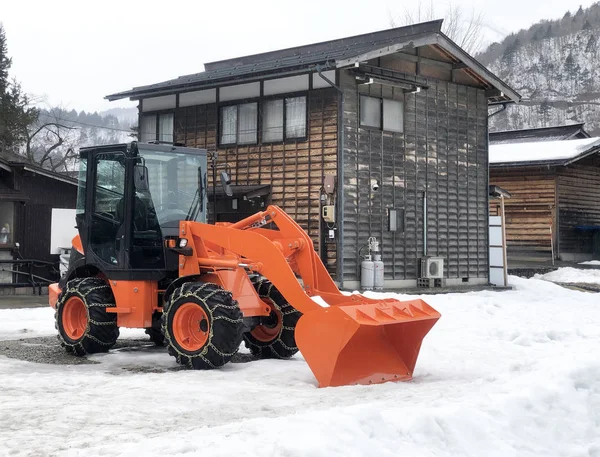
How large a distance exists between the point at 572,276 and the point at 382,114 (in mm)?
9280

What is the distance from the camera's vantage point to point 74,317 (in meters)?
9.38

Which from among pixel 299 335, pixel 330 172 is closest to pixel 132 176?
pixel 299 335

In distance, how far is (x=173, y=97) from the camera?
69.2 ft

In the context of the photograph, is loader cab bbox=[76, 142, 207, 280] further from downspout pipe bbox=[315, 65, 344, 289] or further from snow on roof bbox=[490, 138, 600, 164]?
snow on roof bbox=[490, 138, 600, 164]

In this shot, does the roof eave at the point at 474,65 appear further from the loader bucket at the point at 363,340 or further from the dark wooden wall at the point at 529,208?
the loader bucket at the point at 363,340

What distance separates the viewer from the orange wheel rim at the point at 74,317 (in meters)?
9.25

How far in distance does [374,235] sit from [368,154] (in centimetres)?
190

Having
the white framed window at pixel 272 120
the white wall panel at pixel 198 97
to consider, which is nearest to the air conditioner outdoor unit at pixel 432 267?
the white framed window at pixel 272 120

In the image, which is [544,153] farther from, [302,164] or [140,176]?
[140,176]

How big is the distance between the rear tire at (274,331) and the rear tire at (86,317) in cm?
160

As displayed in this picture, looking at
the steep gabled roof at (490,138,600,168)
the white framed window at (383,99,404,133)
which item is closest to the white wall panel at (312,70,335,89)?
the white framed window at (383,99,404,133)

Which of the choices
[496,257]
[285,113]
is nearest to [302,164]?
[285,113]

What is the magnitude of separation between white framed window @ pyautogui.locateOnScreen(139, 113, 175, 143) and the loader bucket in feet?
47.5

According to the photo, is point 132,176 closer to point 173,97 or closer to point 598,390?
point 598,390
